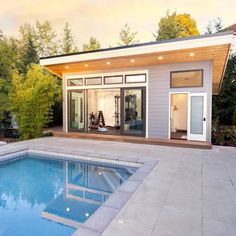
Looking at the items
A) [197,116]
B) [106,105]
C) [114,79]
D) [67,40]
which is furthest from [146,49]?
[67,40]

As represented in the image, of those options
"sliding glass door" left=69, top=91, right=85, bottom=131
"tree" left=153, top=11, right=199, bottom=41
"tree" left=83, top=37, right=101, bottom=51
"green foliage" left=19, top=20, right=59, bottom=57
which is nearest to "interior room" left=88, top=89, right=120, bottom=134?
"sliding glass door" left=69, top=91, right=85, bottom=131

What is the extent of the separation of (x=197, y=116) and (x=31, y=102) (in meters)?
6.87

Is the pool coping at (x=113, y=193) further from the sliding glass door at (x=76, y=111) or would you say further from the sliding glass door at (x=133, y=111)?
the sliding glass door at (x=76, y=111)

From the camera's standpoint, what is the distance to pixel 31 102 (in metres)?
8.66

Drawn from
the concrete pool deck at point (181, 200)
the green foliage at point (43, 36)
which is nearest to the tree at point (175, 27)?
the green foliage at point (43, 36)

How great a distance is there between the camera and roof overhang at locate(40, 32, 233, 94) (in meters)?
6.09

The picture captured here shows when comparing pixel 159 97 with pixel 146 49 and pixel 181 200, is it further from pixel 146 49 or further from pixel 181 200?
pixel 181 200

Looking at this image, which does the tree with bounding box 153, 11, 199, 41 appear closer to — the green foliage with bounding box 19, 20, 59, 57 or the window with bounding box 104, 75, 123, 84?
the green foliage with bounding box 19, 20, 59, 57

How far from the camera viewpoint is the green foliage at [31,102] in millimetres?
8695

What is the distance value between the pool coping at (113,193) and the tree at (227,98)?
1037 centimetres

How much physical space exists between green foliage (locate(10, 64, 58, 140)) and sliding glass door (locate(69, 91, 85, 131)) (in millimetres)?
1256

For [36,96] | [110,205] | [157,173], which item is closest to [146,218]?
[110,205]

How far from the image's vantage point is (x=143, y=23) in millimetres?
22297

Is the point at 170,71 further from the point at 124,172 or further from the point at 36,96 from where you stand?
the point at 36,96
